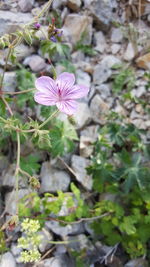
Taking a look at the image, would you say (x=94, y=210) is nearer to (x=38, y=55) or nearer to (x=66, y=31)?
(x=38, y=55)

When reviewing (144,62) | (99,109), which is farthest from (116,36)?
(99,109)

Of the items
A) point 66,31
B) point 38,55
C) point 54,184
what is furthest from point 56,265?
point 66,31

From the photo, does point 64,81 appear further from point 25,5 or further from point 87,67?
point 87,67

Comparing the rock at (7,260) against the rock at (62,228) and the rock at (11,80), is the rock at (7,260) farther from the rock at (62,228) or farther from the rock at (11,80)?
the rock at (11,80)

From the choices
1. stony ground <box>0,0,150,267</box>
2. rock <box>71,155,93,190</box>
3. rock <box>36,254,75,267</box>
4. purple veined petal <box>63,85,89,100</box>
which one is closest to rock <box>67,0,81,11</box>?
stony ground <box>0,0,150,267</box>

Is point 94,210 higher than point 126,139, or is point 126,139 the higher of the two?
point 126,139

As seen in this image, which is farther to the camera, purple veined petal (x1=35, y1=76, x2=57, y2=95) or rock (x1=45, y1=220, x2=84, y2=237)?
rock (x1=45, y1=220, x2=84, y2=237)

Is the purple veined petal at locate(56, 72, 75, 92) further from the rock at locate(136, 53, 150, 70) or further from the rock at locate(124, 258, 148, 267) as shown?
the rock at locate(136, 53, 150, 70)
